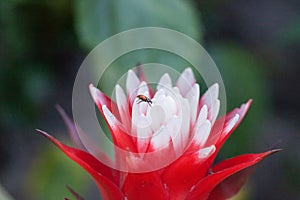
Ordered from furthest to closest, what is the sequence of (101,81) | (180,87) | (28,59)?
(28,59) → (101,81) → (180,87)

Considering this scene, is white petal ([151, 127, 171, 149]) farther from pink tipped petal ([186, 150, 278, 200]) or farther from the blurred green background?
the blurred green background

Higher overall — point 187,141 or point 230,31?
point 187,141

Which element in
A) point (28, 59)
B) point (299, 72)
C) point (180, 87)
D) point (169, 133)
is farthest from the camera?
point (299, 72)

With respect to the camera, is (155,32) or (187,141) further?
(155,32)

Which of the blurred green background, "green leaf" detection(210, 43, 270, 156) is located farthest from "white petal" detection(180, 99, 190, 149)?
"green leaf" detection(210, 43, 270, 156)

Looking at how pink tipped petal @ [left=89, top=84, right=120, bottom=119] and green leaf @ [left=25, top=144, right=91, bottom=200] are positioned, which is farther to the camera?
green leaf @ [left=25, top=144, right=91, bottom=200]

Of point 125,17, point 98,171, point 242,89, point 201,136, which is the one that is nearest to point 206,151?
point 201,136

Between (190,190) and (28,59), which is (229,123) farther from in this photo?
(28,59)

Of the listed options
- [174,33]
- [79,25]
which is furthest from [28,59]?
[174,33]
